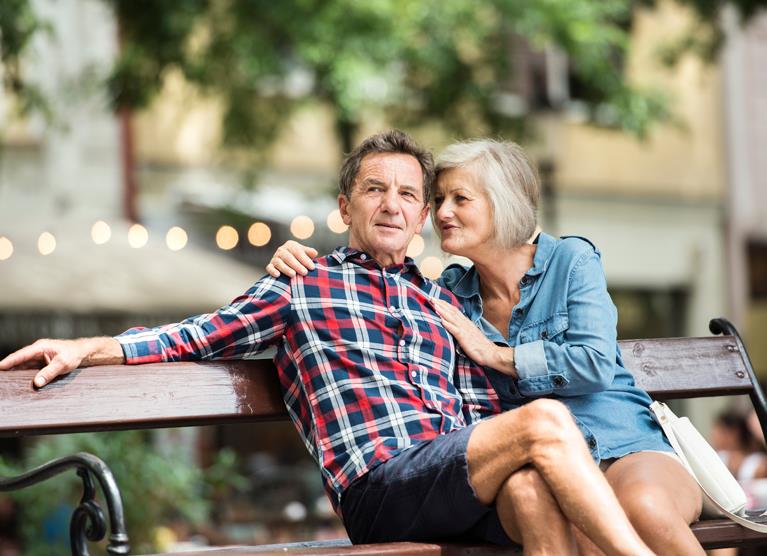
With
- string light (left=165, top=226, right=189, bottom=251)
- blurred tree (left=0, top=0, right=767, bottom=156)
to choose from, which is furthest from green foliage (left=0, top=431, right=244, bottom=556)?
string light (left=165, top=226, right=189, bottom=251)

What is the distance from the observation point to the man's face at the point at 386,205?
3.87 m

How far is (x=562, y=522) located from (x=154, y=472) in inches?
144

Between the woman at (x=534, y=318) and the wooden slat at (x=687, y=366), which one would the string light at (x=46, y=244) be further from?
the wooden slat at (x=687, y=366)

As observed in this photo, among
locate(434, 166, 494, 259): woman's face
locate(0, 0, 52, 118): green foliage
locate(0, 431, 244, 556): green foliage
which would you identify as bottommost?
locate(0, 431, 244, 556): green foliage

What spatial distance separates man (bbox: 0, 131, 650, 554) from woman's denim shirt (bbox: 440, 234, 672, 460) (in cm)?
22

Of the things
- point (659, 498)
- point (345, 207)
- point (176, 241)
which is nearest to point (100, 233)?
point (176, 241)

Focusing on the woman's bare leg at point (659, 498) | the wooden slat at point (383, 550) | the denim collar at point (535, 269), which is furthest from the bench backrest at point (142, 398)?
the woman's bare leg at point (659, 498)

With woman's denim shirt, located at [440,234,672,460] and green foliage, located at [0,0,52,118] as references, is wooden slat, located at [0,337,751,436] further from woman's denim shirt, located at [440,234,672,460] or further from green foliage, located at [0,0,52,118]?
green foliage, located at [0,0,52,118]

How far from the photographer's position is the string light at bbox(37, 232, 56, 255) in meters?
8.24

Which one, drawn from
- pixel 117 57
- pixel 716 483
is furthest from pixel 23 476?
pixel 117 57

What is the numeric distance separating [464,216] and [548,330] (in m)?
0.43

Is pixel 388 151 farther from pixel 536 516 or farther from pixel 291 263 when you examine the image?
pixel 536 516

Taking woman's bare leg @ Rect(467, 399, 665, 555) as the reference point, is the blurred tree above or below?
above

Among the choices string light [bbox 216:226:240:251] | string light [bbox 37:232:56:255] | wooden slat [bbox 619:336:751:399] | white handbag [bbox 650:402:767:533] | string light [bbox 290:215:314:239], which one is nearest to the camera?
white handbag [bbox 650:402:767:533]
